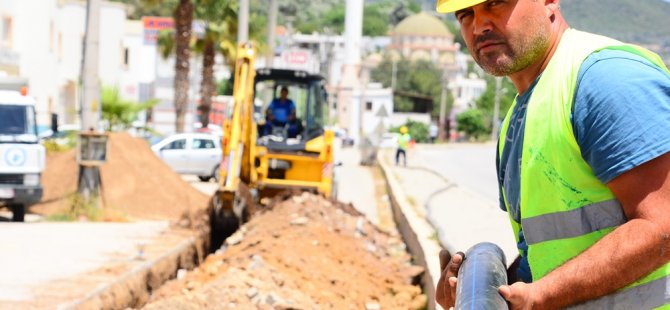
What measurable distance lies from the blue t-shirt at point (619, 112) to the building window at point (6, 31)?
3915 cm

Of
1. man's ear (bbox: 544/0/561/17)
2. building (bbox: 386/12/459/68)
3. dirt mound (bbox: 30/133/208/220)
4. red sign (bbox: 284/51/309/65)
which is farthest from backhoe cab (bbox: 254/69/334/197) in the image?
building (bbox: 386/12/459/68)

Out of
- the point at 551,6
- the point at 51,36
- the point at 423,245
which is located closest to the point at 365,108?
the point at 51,36

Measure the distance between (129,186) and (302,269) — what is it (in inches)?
409

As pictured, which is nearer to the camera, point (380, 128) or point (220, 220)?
→ point (220, 220)

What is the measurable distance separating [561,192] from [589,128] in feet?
0.68

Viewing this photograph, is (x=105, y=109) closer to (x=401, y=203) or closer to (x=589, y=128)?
(x=401, y=203)

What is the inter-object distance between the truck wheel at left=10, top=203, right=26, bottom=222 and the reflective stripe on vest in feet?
58.6

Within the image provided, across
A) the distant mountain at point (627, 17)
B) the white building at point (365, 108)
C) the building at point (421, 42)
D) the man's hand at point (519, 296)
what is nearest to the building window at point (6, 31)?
the distant mountain at point (627, 17)

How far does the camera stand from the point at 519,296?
9.03ft

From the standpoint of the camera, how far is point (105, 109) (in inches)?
1375

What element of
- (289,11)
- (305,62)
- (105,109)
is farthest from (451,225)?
(289,11)

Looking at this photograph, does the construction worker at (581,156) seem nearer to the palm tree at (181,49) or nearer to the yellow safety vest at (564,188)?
the yellow safety vest at (564,188)

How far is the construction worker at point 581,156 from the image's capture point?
2.64 meters

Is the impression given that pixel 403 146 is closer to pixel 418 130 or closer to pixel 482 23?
Answer: pixel 482 23
